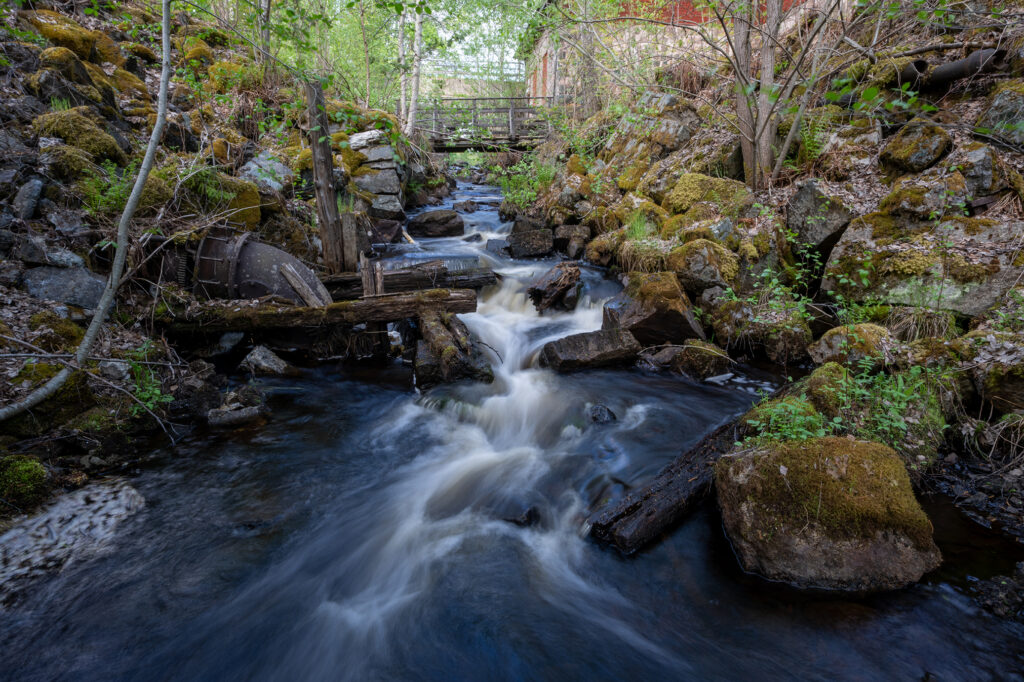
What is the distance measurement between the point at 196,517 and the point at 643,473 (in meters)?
3.97

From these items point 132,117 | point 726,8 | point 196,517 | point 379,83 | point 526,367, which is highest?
point 379,83

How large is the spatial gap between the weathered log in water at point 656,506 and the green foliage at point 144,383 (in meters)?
4.31

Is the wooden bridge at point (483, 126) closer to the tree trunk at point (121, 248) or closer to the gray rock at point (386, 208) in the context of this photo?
the gray rock at point (386, 208)

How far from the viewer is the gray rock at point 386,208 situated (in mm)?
12812

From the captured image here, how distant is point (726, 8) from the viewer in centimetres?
570

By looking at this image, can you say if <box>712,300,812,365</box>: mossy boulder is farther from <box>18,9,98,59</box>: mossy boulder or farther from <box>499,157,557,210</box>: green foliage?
<box>18,9,98,59</box>: mossy boulder

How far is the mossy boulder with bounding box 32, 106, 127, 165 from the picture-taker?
20.0 ft

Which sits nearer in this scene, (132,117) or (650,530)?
(650,530)

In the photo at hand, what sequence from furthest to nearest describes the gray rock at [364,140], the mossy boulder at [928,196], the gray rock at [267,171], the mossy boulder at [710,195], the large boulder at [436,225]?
the gray rock at [364,140] → the large boulder at [436,225] → the gray rock at [267,171] → the mossy boulder at [710,195] → the mossy boulder at [928,196]

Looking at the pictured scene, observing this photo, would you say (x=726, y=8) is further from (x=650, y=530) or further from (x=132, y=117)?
(x=132, y=117)

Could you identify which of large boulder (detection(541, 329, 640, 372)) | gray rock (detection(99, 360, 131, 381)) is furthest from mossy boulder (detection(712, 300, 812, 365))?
gray rock (detection(99, 360, 131, 381))

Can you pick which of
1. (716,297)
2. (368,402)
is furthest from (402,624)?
(716,297)

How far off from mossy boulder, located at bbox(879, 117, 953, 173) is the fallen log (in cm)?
643

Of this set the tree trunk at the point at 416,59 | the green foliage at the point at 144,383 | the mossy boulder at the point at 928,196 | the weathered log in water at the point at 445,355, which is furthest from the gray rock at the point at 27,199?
the tree trunk at the point at 416,59
